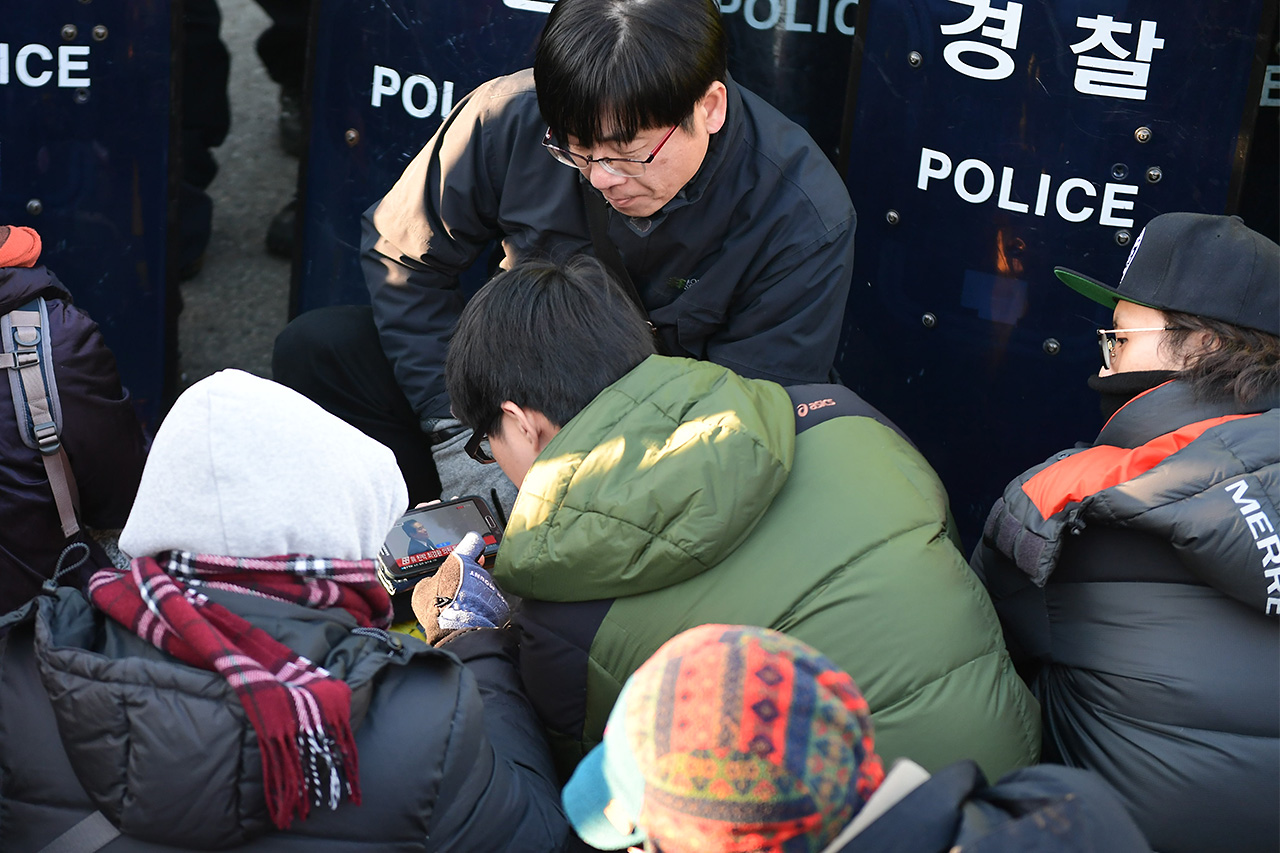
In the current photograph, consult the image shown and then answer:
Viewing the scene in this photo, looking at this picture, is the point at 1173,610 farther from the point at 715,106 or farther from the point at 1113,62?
the point at 1113,62

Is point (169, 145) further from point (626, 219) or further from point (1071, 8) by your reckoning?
point (1071, 8)

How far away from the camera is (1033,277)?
8.96 ft

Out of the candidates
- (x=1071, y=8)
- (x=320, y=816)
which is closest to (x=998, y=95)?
(x=1071, y=8)

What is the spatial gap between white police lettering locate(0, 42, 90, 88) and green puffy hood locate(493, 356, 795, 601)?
1.74 metres

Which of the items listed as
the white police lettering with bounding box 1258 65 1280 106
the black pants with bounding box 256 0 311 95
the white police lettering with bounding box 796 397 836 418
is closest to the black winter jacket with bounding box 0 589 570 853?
the white police lettering with bounding box 796 397 836 418

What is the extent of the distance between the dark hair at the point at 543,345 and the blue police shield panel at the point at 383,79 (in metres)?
1.19

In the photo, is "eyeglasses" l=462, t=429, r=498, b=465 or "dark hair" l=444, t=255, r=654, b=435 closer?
"dark hair" l=444, t=255, r=654, b=435

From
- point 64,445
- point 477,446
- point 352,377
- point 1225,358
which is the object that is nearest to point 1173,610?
point 1225,358

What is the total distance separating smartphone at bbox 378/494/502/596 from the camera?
2.03 metres

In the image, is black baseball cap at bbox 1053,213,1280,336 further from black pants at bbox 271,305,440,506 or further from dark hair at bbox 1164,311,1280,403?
black pants at bbox 271,305,440,506

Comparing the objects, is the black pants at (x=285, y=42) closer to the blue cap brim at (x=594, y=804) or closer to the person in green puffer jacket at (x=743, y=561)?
the person in green puffer jacket at (x=743, y=561)

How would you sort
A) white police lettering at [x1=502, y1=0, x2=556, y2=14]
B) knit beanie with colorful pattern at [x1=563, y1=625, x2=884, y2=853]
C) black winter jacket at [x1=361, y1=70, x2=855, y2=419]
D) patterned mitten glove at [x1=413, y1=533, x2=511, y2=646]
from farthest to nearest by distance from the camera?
white police lettering at [x1=502, y1=0, x2=556, y2=14], black winter jacket at [x1=361, y1=70, x2=855, y2=419], patterned mitten glove at [x1=413, y1=533, x2=511, y2=646], knit beanie with colorful pattern at [x1=563, y1=625, x2=884, y2=853]

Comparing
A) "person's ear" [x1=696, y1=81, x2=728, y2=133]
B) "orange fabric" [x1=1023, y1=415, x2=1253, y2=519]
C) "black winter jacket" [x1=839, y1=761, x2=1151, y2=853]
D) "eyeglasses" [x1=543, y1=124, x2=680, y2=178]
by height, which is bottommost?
"black winter jacket" [x1=839, y1=761, x2=1151, y2=853]

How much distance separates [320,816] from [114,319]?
1.95m
